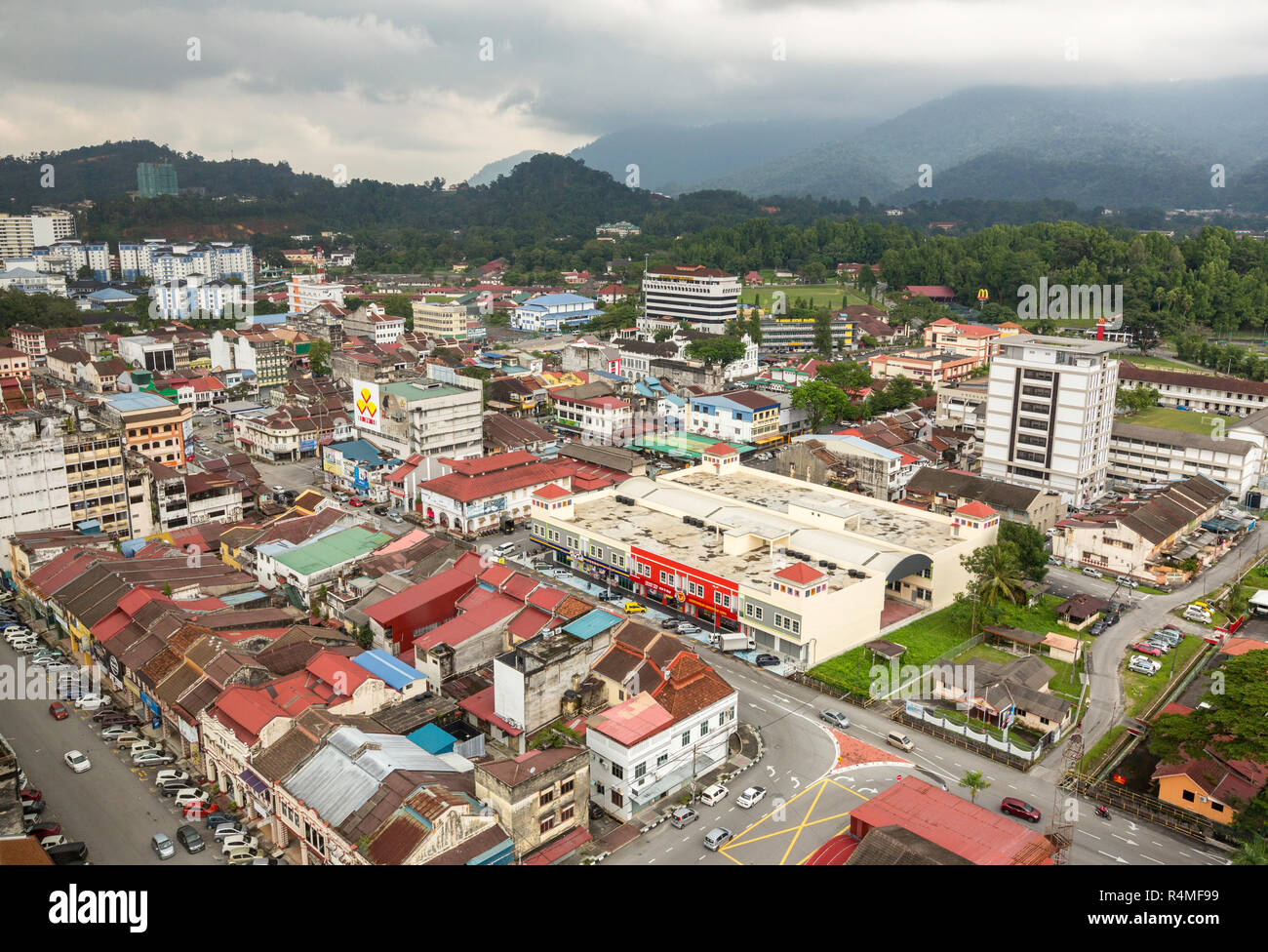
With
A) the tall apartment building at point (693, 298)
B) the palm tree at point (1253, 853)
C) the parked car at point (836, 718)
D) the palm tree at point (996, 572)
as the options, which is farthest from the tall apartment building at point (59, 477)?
the tall apartment building at point (693, 298)

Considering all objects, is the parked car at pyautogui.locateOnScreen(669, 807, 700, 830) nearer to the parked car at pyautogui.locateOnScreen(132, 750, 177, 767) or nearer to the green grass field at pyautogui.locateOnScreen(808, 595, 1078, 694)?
the green grass field at pyautogui.locateOnScreen(808, 595, 1078, 694)

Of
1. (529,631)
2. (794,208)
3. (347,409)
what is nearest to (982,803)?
(529,631)

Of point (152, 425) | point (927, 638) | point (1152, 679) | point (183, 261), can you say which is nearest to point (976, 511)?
point (927, 638)

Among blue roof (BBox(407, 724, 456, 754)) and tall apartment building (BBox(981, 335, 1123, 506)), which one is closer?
blue roof (BBox(407, 724, 456, 754))

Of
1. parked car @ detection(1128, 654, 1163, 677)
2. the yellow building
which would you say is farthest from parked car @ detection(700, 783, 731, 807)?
parked car @ detection(1128, 654, 1163, 677)

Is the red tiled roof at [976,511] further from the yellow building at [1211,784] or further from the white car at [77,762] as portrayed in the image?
the white car at [77,762]

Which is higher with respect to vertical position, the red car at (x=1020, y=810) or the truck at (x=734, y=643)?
the truck at (x=734, y=643)
